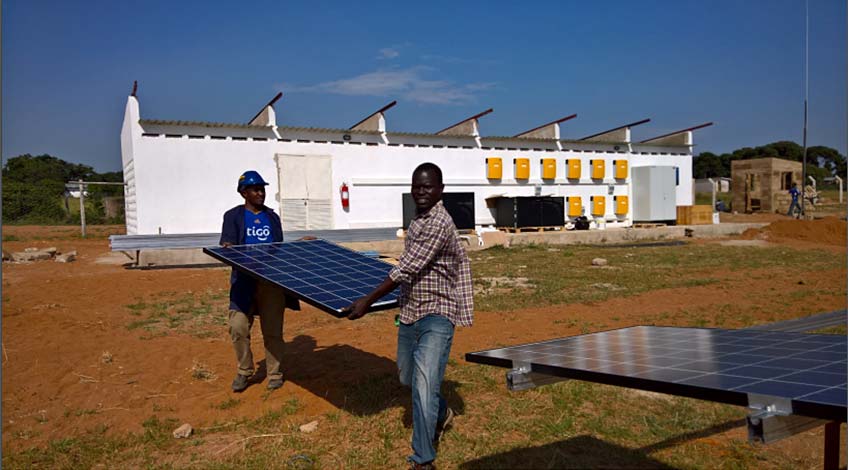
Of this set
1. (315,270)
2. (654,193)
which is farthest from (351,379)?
(654,193)

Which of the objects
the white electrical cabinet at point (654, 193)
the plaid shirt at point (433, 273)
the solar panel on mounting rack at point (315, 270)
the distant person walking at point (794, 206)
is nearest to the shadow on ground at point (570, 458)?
the plaid shirt at point (433, 273)

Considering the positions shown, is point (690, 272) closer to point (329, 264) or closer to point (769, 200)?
point (329, 264)

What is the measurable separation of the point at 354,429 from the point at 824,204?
48.0m

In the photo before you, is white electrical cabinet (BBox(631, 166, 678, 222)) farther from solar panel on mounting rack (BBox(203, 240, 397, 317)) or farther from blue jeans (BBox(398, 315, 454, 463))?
blue jeans (BBox(398, 315, 454, 463))

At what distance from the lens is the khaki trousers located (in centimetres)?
571

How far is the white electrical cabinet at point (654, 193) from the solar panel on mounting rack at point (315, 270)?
2516 cm

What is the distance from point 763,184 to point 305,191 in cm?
3117

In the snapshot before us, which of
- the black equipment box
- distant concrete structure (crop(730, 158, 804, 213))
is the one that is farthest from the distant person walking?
the black equipment box

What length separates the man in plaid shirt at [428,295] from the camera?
3941 millimetres

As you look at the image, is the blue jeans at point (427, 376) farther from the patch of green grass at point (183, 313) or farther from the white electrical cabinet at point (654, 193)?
the white electrical cabinet at point (654, 193)

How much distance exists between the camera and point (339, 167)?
2220 cm

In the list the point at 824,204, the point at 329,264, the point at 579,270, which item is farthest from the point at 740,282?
the point at 824,204

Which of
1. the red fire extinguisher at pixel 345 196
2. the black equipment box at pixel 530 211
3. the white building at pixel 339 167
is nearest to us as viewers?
the white building at pixel 339 167

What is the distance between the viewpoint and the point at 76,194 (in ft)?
166
